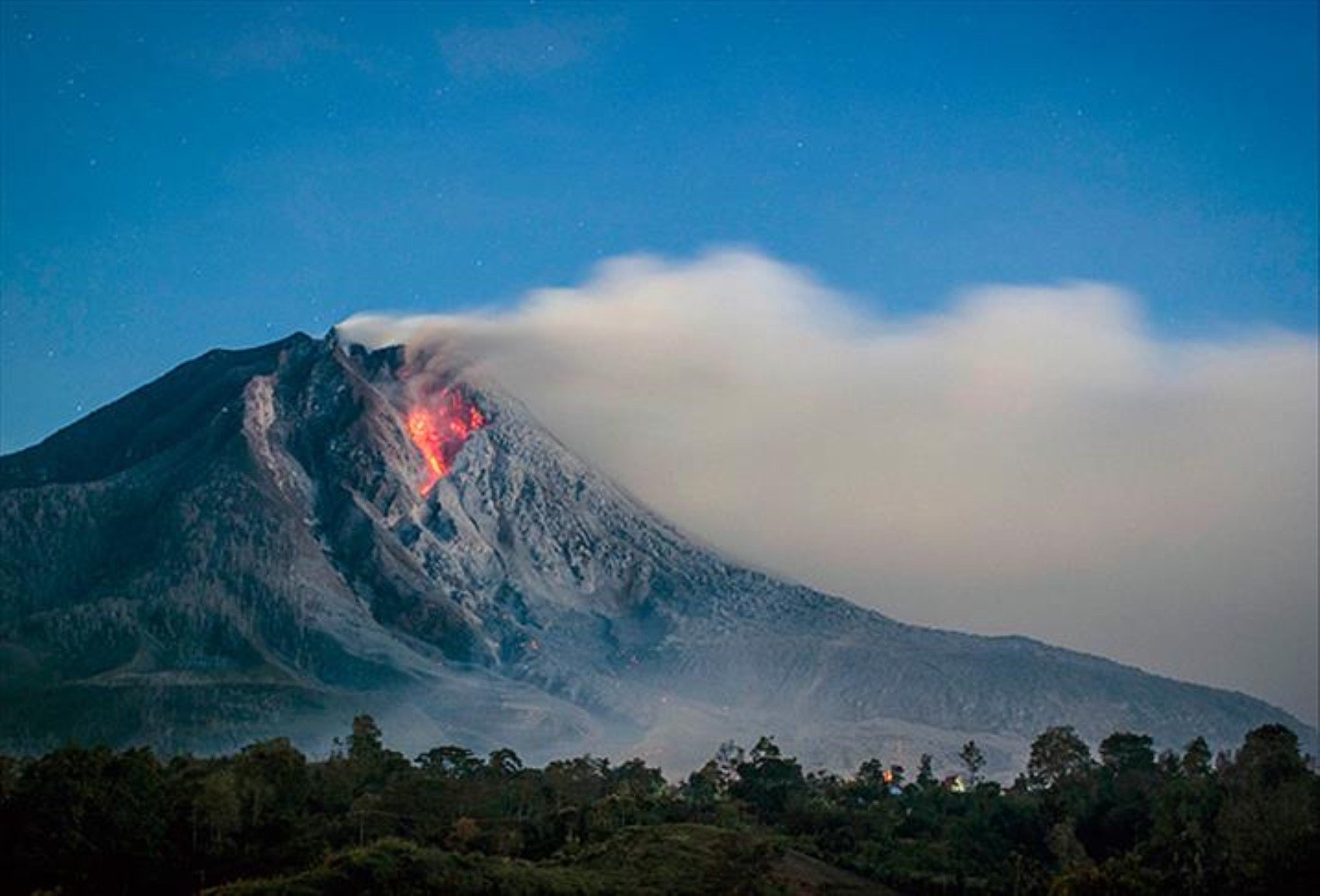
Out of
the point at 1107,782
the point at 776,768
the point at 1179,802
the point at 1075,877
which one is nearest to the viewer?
the point at 1075,877

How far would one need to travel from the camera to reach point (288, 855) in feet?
280

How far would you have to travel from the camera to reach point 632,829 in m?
92.0

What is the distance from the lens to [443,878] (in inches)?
2640

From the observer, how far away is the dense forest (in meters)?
76.5

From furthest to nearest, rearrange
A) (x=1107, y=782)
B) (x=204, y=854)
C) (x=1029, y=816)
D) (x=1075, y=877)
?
(x=1107, y=782), (x=1029, y=816), (x=204, y=854), (x=1075, y=877)

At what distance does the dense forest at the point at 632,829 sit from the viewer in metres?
76.5

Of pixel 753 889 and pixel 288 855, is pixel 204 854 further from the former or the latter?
pixel 753 889

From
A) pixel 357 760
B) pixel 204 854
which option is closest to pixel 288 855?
pixel 204 854

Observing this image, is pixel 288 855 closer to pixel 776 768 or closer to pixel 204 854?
pixel 204 854

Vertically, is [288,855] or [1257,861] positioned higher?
[1257,861]

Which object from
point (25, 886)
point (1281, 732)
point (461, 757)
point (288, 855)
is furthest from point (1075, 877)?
point (461, 757)

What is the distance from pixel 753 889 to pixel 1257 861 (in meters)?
26.0

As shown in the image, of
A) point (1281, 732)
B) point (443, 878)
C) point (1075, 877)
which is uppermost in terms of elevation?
point (1281, 732)

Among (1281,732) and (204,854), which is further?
(1281,732)
